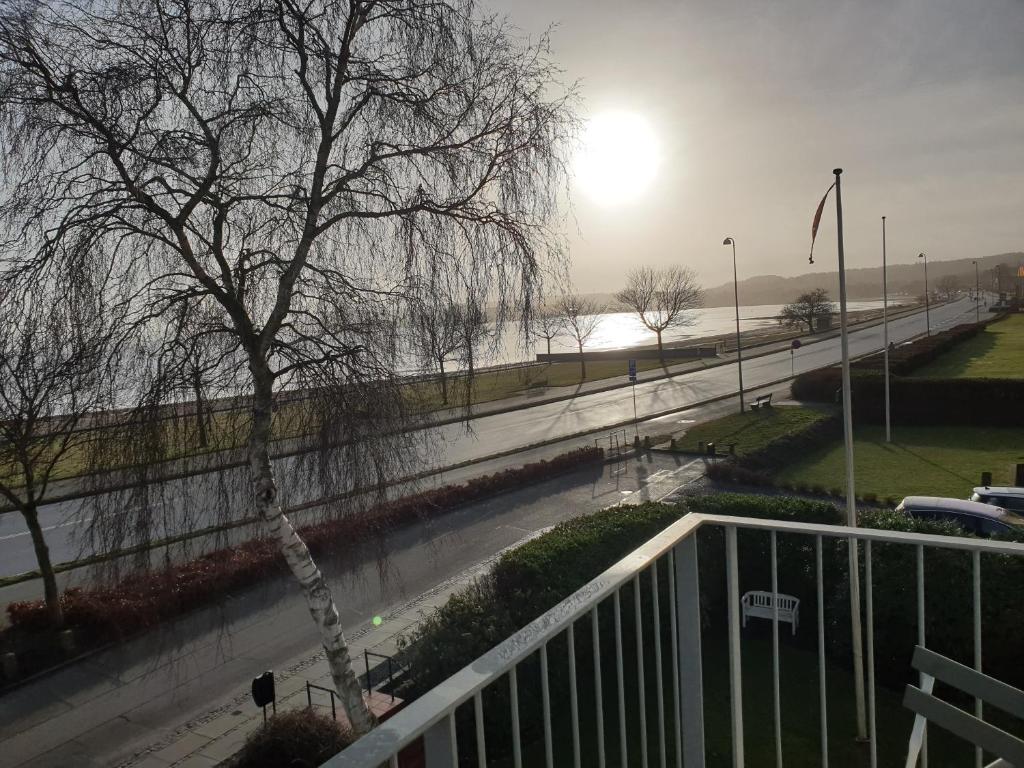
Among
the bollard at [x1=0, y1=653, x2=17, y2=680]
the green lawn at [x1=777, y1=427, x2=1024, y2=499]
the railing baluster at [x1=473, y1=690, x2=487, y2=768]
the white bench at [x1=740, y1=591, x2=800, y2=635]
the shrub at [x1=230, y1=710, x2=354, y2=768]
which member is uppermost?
the railing baluster at [x1=473, y1=690, x2=487, y2=768]

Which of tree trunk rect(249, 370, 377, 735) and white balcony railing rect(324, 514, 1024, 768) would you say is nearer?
white balcony railing rect(324, 514, 1024, 768)

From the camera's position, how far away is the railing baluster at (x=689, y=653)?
8.91 ft

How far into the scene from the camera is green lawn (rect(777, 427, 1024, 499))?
58.1 ft

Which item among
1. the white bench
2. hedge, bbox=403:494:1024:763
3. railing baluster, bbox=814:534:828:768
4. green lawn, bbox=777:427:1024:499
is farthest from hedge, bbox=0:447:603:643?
green lawn, bbox=777:427:1024:499

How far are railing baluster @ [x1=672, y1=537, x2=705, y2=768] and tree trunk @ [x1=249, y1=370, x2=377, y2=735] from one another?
4028mm

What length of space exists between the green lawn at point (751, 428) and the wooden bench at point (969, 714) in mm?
19660

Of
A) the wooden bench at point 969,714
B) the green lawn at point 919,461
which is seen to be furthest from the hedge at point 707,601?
the green lawn at point 919,461

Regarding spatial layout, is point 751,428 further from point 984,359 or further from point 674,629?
point 674,629

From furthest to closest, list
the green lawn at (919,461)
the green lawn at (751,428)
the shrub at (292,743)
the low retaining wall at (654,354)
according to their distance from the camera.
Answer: the low retaining wall at (654,354) < the green lawn at (751,428) < the green lawn at (919,461) < the shrub at (292,743)

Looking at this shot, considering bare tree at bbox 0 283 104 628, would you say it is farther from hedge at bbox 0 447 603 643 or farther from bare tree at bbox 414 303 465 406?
bare tree at bbox 414 303 465 406

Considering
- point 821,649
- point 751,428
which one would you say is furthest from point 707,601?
point 751,428

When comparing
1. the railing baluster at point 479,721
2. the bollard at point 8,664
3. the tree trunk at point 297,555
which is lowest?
the bollard at point 8,664

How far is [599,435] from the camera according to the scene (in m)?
27.6

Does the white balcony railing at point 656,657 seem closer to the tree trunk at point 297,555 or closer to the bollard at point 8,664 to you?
the tree trunk at point 297,555
